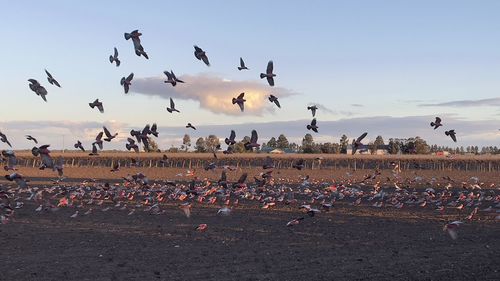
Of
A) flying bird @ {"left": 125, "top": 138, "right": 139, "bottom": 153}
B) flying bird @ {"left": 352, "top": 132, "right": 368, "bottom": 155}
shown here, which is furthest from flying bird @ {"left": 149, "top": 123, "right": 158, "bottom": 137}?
flying bird @ {"left": 352, "top": 132, "right": 368, "bottom": 155}

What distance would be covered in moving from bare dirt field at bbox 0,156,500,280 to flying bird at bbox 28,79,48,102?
192 inches

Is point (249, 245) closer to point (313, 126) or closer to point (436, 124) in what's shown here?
point (313, 126)

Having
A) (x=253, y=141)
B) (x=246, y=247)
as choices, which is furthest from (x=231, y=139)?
(x=246, y=247)

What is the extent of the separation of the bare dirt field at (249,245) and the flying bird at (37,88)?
4.88m

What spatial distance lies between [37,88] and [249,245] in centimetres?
853

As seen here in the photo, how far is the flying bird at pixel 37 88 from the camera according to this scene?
18.5m

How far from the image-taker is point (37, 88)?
61.7 ft

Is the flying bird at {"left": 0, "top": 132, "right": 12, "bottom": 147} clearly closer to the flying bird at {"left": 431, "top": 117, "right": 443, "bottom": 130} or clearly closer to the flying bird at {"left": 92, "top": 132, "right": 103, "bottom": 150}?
the flying bird at {"left": 92, "top": 132, "right": 103, "bottom": 150}

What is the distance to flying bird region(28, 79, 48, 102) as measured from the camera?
18.5 metres

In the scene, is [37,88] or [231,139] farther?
[231,139]

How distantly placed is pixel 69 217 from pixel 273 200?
488 inches

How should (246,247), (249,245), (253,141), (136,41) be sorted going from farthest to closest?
(249,245)
(246,247)
(253,141)
(136,41)

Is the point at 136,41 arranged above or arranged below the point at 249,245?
above

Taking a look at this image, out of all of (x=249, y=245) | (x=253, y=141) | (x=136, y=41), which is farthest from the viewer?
(x=249, y=245)
